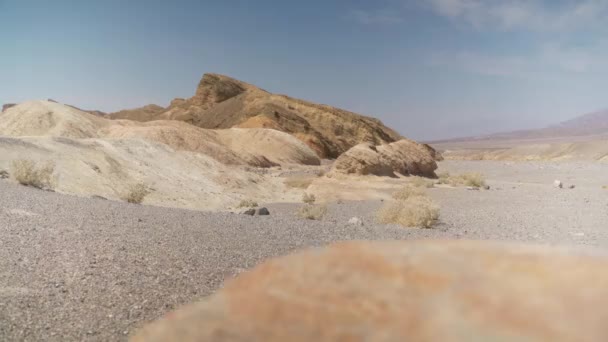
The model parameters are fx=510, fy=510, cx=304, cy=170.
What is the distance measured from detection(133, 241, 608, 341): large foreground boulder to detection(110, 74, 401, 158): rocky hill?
47489mm

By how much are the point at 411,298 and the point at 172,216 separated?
7.27 m

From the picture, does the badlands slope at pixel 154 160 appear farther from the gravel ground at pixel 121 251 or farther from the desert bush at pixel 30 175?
the gravel ground at pixel 121 251

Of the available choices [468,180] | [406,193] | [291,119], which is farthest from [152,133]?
[291,119]

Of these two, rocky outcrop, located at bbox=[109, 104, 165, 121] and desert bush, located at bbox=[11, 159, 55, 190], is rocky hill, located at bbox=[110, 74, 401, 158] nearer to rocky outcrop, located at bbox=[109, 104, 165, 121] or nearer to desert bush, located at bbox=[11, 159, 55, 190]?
rocky outcrop, located at bbox=[109, 104, 165, 121]

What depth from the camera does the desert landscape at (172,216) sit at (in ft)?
12.6

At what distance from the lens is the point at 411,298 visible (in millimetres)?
1175

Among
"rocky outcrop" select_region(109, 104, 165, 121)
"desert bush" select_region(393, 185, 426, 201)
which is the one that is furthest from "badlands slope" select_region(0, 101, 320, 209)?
"rocky outcrop" select_region(109, 104, 165, 121)

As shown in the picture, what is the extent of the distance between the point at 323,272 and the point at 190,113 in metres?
68.4

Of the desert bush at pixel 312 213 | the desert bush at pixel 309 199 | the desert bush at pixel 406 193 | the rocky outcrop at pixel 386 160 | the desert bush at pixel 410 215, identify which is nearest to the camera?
the desert bush at pixel 410 215

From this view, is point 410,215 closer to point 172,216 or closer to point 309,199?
point 172,216

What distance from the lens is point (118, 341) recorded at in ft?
10.5

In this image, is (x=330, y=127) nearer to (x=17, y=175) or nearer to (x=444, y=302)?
(x=17, y=175)

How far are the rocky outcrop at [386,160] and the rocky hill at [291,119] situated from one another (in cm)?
2461

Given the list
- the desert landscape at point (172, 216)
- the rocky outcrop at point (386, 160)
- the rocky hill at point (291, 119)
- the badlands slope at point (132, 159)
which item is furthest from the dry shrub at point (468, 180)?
the rocky hill at point (291, 119)
